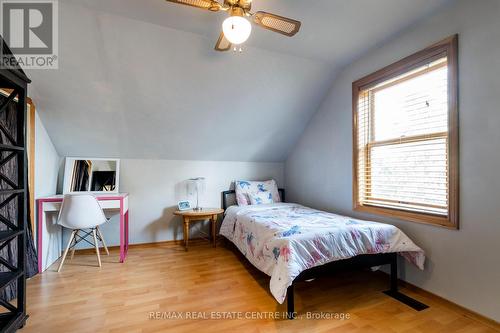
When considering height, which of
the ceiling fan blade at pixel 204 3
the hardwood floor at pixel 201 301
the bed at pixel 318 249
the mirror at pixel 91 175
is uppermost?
the ceiling fan blade at pixel 204 3

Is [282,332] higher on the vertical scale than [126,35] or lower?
lower

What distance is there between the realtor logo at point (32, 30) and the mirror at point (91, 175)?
1301 millimetres

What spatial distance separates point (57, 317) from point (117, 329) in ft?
1.74

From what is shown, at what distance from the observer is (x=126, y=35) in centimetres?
210

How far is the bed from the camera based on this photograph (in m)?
1.69

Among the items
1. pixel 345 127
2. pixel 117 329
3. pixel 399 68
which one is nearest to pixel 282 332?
pixel 117 329

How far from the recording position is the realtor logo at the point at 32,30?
72.3 inches

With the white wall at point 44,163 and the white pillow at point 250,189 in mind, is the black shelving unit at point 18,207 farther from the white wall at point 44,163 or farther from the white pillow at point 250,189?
the white pillow at point 250,189

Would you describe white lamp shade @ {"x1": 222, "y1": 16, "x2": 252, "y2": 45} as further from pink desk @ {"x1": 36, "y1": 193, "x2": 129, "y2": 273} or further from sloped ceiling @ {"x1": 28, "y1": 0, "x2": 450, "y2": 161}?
pink desk @ {"x1": 36, "y1": 193, "x2": 129, "y2": 273}

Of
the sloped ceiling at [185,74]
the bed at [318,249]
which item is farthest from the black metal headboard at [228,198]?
the bed at [318,249]

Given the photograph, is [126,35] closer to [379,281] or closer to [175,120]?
[175,120]

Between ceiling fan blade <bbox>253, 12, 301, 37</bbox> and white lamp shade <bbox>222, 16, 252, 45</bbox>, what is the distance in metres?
0.12

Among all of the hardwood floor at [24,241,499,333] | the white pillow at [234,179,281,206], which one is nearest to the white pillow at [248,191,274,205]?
the white pillow at [234,179,281,206]

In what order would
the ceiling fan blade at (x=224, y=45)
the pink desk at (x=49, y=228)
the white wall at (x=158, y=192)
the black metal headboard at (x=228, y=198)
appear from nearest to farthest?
the ceiling fan blade at (x=224, y=45), the pink desk at (x=49, y=228), the white wall at (x=158, y=192), the black metal headboard at (x=228, y=198)
